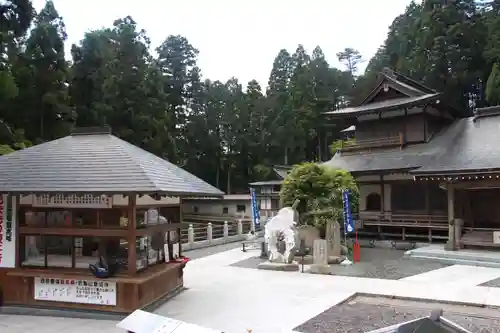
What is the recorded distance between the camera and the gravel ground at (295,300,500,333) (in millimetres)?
7754

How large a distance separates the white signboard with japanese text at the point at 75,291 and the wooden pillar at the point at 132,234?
0.46 meters

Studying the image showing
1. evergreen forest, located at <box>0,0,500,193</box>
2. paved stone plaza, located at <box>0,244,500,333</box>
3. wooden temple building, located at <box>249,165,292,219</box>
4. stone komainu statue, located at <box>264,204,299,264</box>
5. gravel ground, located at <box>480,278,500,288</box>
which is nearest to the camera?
paved stone plaza, located at <box>0,244,500,333</box>

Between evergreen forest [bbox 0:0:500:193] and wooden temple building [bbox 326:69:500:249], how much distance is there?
10.8 meters

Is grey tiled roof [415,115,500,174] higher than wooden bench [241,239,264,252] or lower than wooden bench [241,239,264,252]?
higher

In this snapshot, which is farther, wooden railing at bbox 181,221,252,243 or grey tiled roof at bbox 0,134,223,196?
wooden railing at bbox 181,221,252,243

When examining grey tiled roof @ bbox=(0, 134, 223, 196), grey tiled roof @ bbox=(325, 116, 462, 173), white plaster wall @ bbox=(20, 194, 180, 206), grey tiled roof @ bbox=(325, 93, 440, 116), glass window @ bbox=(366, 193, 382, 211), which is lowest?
glass window @ bbox=(366, 193, 382, 211)

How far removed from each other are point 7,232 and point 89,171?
2.25 m

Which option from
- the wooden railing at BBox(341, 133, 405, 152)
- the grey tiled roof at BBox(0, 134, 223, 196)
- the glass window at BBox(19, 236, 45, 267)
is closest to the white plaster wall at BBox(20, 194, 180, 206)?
the grey tiled roof at BBox(0, 134, 223, 196)

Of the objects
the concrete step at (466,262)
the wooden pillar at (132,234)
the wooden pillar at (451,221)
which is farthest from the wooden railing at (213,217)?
the wooden pillar at (132,234)

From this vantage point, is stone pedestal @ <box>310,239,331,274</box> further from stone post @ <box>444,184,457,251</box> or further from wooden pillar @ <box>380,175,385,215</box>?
wooden pillar @ <box>380,175,385,215</box>

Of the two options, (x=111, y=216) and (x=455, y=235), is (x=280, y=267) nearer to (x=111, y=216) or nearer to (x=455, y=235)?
(x=111, y=216)

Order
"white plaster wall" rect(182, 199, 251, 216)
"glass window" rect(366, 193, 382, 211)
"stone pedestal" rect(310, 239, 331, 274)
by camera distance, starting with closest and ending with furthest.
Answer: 1. "stone pedestal" rect(310, 239, 331, 274)
2. "glass window" rect(366, 193, 382, 211)
3. "white plaster wall" rect(182, 199, 251, 216)

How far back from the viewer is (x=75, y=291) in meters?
8.69

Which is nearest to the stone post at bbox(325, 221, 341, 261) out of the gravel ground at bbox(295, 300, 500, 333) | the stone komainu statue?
the stone komainu statue
